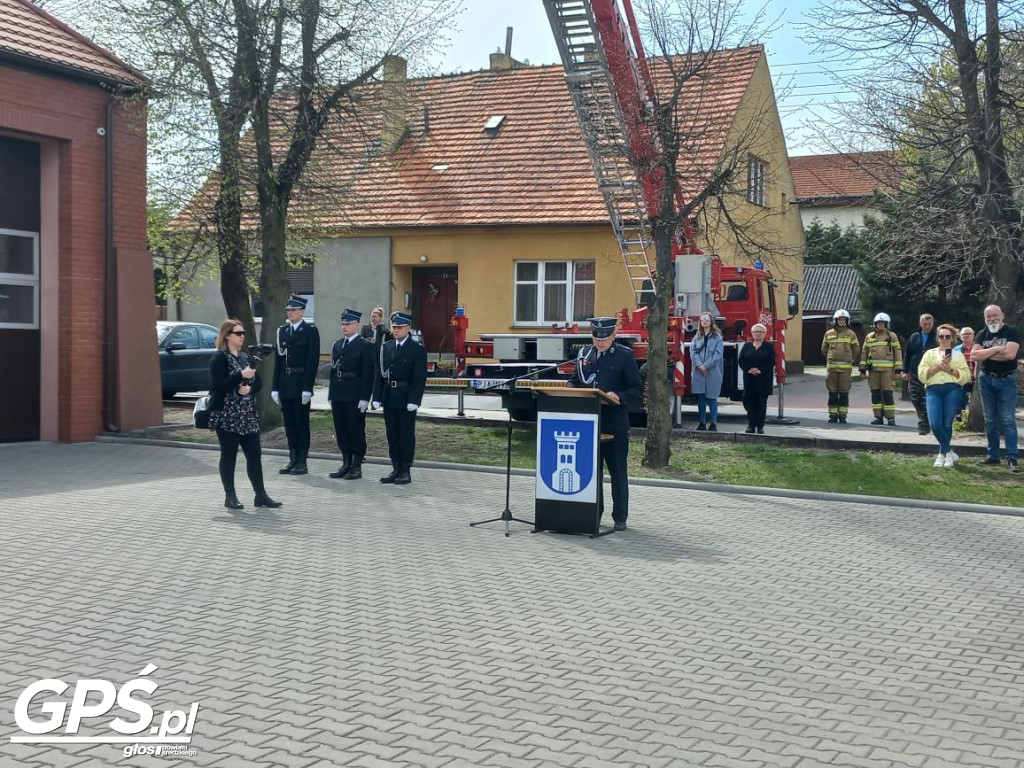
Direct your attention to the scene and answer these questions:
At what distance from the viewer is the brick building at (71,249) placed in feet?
56.0

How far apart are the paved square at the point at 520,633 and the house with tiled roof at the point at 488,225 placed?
52.7ft

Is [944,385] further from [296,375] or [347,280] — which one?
[347,280]

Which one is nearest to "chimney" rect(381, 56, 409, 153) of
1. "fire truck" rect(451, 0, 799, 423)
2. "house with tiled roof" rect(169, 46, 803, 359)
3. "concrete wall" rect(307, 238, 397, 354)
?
"fire truck" rect(451, 0, 799, 423)

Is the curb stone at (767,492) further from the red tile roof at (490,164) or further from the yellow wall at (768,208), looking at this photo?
the red tile roof at (490,164)

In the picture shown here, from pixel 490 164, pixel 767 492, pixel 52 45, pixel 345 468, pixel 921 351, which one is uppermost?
pixel 490 164

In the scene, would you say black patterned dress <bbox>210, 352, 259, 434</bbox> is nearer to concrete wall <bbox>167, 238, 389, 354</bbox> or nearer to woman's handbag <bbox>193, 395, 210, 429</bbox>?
woman's handbag <bbox>193, 395, 210, 429</bbox>

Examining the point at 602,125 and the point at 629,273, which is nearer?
the point at 602,125

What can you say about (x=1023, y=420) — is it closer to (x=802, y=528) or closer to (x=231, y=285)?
(x=802, y=528)

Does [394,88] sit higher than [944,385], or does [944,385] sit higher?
[394,88]

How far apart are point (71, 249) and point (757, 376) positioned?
10365 millimetres

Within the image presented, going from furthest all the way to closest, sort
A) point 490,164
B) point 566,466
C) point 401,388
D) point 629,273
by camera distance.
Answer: point 490,164
point 629,273
point 401,388
point 566,466

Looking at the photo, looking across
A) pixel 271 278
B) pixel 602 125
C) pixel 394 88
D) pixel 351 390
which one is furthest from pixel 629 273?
pixel 351 390

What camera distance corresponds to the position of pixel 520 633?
691 centimetres

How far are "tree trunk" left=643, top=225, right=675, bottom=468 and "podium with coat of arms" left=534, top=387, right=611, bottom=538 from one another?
4.52 m
